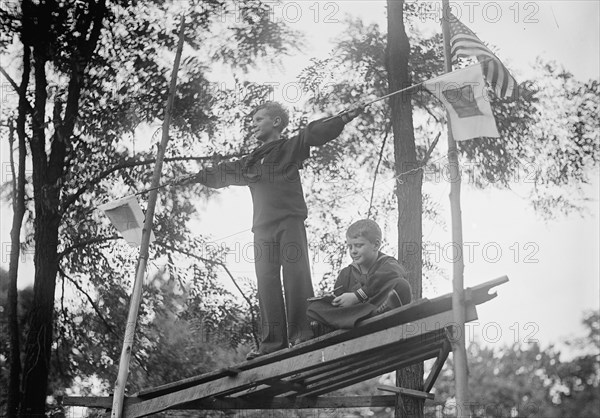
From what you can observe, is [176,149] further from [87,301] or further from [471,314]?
[471,314]

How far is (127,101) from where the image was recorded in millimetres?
12445

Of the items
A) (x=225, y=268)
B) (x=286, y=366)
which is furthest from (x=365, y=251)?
(x=225, y=268)

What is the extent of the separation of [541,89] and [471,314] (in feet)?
22.8

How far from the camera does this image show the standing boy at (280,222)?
659 cm

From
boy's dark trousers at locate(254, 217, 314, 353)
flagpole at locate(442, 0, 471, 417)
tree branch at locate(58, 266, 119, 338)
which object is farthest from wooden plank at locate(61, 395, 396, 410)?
tree branch at locate(58, 266, 119, 338)

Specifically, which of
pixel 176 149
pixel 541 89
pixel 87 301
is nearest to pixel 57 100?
pixel 176 149

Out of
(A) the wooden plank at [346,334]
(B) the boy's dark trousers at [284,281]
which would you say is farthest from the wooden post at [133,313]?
(B) the boy's dark trousers at [284,281]

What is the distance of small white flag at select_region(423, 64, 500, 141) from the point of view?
20.1ft

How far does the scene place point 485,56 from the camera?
6.42 m

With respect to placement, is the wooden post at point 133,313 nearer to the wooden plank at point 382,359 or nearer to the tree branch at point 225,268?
the wooden plank at point 382,359

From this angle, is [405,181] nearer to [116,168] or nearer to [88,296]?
[116,168]

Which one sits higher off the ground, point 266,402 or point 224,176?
point 224,176

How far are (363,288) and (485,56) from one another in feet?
6.67

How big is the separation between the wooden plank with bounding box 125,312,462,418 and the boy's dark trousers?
0.32 metres
